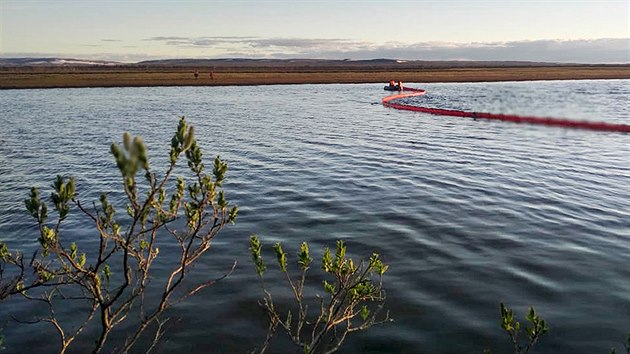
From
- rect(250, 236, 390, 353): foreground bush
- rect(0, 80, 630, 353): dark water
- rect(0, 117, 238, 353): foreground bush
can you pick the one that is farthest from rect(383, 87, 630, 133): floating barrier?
rect(250, 236, 390, 353): foreground bush

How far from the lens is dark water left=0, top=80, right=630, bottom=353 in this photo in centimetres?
866

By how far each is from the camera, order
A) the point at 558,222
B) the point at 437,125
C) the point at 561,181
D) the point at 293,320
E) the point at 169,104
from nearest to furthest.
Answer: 1. the point at 293,320
2. the point at 558,222
3. the point at 561,181
4. the point at 437,125
5. the point at 169,104

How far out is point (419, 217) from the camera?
14602mm

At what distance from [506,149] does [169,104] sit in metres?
40.9

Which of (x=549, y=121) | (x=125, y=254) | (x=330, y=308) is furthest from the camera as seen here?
(x=549, y=121)

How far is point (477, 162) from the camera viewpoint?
23000 millimetres

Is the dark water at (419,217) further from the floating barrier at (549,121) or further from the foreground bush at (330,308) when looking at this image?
the floating barrier at (549,121)

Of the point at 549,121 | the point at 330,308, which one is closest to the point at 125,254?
the point at 330,308

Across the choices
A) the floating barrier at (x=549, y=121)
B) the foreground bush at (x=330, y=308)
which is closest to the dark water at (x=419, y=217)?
the foreground bush at (x=330, y=308)

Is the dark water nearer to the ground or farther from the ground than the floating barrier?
nearer to the ground

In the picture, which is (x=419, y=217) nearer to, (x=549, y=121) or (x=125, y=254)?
(x=125, y=254)

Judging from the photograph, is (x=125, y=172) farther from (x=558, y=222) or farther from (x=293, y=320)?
(x=558, y=222)

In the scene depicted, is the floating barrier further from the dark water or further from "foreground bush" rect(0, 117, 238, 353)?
"foreground bush" rect(0, 117, 238, 353)

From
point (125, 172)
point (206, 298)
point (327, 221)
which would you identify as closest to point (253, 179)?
point (327, 221)
